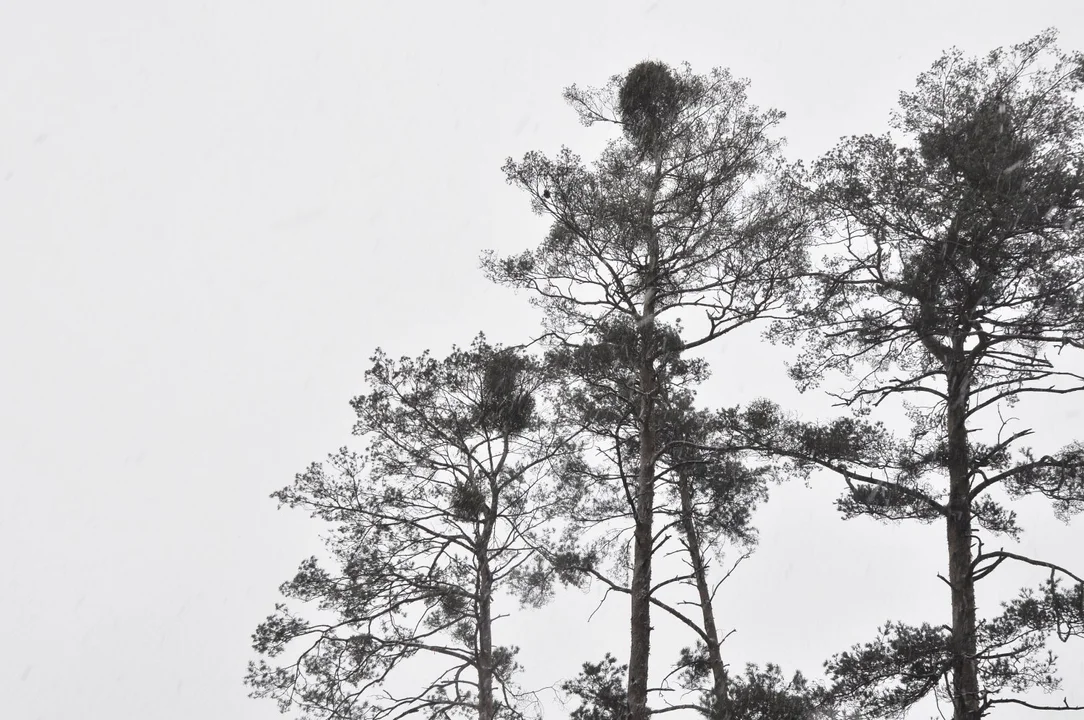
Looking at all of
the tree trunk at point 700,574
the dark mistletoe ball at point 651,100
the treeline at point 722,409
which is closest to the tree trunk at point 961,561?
the treeline at point 722,409

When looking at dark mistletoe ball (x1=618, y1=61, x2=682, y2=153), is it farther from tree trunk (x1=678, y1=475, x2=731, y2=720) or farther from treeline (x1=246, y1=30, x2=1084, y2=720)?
tree trunk (x1=678, y1=475, x2=731, y2=720)

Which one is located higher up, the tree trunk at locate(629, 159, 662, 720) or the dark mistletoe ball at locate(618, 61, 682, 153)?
the dark mistletoe ball at locate(618, 61, 682, 153)

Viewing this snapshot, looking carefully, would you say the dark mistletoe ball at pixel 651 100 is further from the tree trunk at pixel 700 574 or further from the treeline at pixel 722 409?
the tree trunk at pixel 700 574

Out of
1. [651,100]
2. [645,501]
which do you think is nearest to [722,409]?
[645,501]

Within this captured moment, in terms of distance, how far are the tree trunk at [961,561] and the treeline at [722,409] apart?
2 centimetres

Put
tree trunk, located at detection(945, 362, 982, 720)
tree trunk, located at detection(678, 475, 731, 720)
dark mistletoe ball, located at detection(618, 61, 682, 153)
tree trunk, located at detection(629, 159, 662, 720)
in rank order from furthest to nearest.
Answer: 1. dark mistletoe ball, located at detection(618, 61, 682, 153)
2. tree trunk, located at detection(678, 475, 731, 720)
3. tree trunk, located at detection(629, 159, 662, 720)
4. tree trunk, located at detection(945, 362, 982, 720)

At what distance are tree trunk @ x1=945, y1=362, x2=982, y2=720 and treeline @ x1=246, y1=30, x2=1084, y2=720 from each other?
0.02m

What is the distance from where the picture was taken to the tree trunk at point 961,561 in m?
7.06

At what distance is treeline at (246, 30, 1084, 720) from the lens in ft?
24.0

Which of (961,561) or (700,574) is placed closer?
(961,561)

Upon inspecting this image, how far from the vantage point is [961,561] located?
733cm

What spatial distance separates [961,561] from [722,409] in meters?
3.20

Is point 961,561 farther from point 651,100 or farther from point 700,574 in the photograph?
point 651,100

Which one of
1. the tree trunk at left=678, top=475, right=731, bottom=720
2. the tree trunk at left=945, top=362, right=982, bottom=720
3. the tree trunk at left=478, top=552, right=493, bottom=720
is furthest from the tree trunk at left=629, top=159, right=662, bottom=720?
the tree trunk at left=478, top=552, right=493, bottom=720
